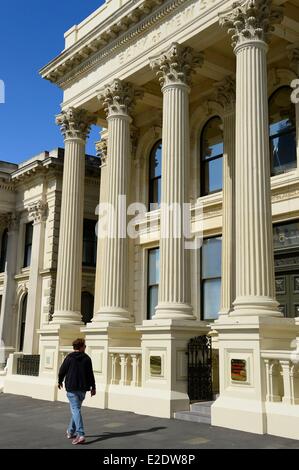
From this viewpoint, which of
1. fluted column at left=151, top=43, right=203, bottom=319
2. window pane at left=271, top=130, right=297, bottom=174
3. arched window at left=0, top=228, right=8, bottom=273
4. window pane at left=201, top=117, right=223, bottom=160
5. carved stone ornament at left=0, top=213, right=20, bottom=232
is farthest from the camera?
arched window at left=0, top=228, right=8, bottom=273

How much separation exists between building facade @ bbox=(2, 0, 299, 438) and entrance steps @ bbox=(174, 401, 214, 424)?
0.90 feet

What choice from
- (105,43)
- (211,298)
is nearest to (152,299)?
(211,298)

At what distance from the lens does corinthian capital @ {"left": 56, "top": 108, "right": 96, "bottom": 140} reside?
19.8 meters

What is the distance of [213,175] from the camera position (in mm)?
18312

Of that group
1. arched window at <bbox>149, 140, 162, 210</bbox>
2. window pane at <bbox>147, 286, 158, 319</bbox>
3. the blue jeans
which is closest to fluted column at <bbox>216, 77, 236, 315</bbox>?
arched window at <bbox>149, 140, 162, 210</bbox>

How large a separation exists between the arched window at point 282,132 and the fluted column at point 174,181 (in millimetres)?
2731

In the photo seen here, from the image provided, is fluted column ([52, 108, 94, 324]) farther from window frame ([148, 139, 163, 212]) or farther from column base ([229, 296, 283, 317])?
column base ([229, 296, 283, 317])

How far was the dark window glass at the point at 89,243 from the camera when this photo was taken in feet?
95.3

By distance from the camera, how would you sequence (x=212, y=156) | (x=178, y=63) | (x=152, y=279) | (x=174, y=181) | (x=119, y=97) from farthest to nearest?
(x=152, y=279)
(x=212, y=156)
(x=119, y=97)
(x=178, y=63)
(x=174, y=181)

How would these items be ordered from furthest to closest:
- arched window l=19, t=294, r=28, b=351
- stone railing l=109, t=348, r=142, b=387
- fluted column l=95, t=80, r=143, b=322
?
arched window l=19, t=294, r=28, b=351, fluted column l=95, t=80, r=143, b=322, stone railing l=109, t=348, r=142, b=387

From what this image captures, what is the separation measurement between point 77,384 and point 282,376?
408 cm

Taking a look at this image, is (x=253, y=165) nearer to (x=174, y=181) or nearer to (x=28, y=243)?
(x=174, y=181)

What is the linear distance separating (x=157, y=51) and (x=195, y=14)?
163 centimetres
